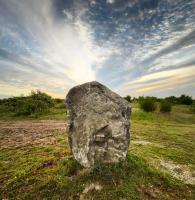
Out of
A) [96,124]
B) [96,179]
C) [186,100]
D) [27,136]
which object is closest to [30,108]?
[27,136]

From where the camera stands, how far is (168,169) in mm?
8234

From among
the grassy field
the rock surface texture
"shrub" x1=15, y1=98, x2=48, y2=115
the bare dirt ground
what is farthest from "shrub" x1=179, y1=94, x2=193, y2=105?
the rock surface texture

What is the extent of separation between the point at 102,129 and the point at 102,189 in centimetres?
201

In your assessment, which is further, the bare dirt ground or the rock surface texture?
the bare dirt ground

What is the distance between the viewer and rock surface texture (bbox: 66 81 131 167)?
22.9 feet

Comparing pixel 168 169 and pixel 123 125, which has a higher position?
pixel 123 125

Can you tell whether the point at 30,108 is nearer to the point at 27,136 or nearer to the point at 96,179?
the point at 27,136

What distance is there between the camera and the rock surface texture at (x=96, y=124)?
6973 mm

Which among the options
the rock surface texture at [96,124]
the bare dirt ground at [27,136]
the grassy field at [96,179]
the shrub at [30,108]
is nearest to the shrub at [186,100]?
the shrub at [30,108]

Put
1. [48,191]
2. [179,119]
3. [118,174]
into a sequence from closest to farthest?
[48,191], [118,174], [179,119]

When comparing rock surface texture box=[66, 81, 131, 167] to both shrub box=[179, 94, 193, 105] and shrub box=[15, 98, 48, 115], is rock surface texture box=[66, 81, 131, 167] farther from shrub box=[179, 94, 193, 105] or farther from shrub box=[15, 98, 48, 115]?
shrub box=[179, 94, 193, 105]

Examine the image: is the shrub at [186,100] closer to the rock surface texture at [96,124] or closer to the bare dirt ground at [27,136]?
the bare dirt ground at [27,136]

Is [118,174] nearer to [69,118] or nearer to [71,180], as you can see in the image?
[71,180]

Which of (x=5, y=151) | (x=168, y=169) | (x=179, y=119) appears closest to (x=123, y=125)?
(x=168, y=169)
